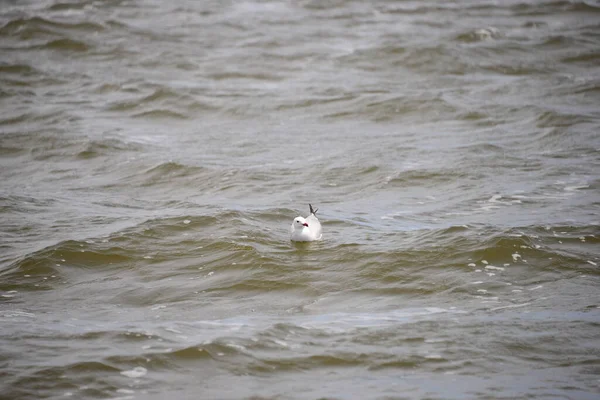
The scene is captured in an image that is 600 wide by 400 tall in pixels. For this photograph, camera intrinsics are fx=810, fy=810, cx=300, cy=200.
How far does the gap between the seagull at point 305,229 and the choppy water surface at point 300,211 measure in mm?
128

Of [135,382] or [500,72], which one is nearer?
[135,382]

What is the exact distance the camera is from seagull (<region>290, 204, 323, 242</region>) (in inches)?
335

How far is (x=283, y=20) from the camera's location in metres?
21.3

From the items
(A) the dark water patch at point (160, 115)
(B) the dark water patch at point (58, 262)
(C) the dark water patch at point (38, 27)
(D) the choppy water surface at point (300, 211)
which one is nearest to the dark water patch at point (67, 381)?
(D) the choppy water surface at point (300, 211)

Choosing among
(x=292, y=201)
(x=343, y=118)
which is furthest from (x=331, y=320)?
(x=343, y=118)

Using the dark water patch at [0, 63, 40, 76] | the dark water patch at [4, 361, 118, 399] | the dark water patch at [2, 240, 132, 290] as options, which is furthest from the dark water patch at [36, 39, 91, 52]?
the dark water patch at [4, 361, 118, 399]

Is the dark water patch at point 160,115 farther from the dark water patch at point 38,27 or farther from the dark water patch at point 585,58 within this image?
the dark water patch at point 585,58

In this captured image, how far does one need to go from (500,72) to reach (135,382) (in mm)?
12078

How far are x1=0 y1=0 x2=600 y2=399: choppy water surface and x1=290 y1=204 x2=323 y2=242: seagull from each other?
0.42ft

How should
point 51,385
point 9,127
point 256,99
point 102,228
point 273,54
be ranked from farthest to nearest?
point 273,54, point 256,99, point 9,127, point 102,228, point 51,385

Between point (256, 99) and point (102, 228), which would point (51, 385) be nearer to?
point (102, 228)

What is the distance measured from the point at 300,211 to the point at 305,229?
1.33 metres

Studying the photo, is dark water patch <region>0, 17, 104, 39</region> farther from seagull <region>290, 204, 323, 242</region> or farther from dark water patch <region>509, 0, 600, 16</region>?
seagull <region>290, 204, 323, 242</region>

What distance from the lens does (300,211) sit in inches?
388
